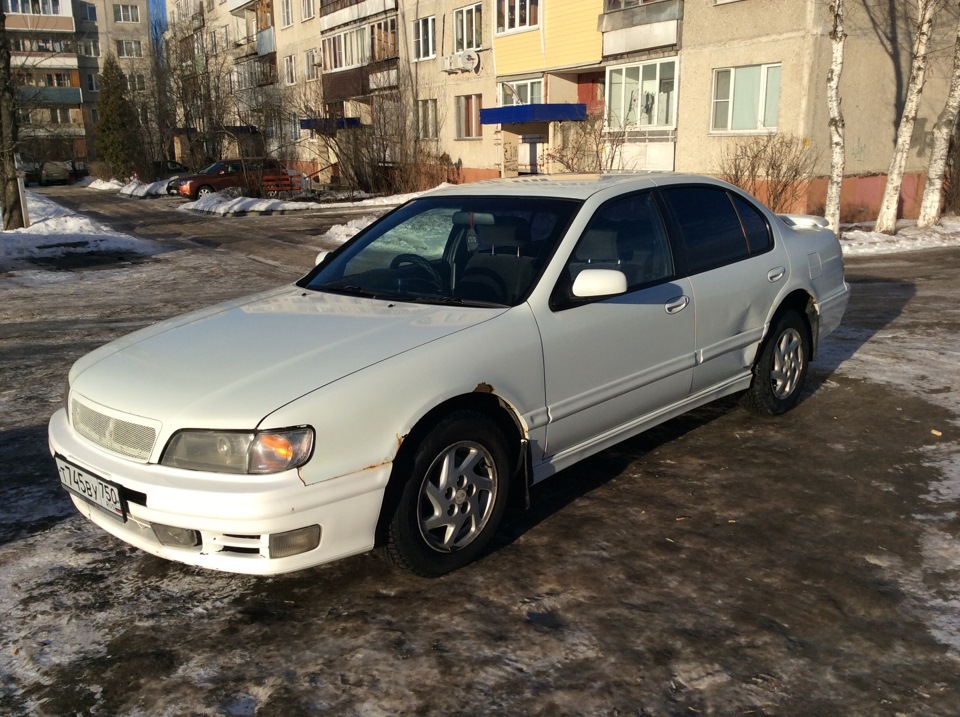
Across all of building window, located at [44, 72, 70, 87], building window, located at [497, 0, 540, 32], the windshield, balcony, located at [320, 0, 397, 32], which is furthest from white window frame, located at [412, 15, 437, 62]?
building window, located at [44, 72, 70, 87]

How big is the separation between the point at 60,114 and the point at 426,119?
49357 millimetres

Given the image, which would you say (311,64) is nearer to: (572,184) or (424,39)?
(424,39)

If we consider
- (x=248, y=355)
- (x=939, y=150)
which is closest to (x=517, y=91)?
(x=939, y=150)

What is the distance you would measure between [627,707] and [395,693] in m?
0.78

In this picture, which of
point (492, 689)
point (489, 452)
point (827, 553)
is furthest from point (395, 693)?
point (827, 553)

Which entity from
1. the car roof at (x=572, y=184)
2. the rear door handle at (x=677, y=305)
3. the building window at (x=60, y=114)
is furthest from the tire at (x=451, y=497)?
the building window at (x=60, y=114)

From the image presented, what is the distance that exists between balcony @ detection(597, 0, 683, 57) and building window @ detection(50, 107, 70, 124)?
5724 cm

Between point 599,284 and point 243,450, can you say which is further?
point 599,284

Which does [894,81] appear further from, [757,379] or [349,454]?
[349,454]

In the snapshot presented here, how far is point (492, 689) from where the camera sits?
2.88 m

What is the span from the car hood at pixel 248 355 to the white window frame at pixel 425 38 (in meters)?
29.9

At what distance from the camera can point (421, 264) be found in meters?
4.44

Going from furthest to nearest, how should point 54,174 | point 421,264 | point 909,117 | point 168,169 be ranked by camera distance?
point 54,174 < point 168,169 < point 909,117 < point 421,264

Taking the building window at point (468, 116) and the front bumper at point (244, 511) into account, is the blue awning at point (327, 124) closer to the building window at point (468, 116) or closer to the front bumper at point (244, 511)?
the building window at point (468, 116)
